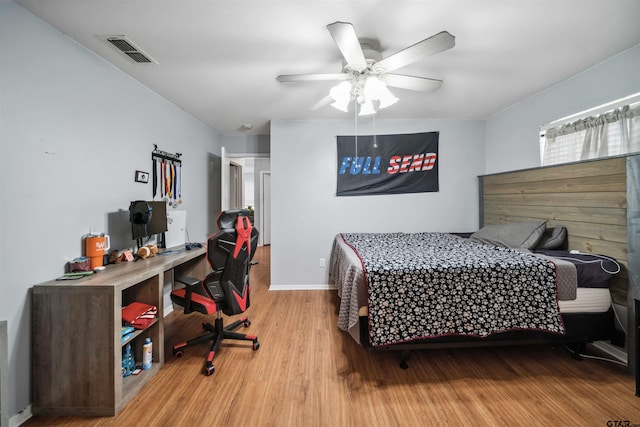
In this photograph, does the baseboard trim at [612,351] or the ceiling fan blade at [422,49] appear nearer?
the ceiling fan blade at [422,49]

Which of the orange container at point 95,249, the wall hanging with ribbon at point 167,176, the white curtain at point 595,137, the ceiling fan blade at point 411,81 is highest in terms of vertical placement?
the ceiling fan blade at point 411,81

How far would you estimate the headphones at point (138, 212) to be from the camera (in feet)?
7.46

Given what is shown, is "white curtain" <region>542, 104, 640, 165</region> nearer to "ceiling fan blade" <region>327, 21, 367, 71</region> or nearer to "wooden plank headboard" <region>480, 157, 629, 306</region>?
"wooden plank headboard" <region>480, 157, 629, 306</region>

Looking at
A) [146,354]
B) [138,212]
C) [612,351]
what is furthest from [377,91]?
[612,351]

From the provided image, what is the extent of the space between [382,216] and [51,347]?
136 inches

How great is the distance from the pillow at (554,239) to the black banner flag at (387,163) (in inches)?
59.8

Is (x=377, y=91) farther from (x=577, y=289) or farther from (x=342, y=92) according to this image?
(x=577, y=289)

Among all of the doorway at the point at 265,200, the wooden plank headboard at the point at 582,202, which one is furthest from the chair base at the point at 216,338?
the doorway at the point at 265,200

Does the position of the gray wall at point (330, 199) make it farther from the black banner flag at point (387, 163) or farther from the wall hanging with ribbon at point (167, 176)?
the wall hanging with ribbon at point (167, 176)

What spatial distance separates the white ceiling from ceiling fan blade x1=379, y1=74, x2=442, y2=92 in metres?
0.23

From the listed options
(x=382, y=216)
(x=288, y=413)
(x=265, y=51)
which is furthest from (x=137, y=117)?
(x=382, y=216)

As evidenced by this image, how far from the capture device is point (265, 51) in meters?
2.02

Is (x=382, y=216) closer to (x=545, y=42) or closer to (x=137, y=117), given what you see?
(x=545, y=42)

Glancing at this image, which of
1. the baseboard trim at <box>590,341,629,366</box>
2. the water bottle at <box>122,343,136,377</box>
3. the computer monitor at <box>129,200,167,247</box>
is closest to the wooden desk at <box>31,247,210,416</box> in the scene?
the water bottle at <box>122,343,136,377</box>
